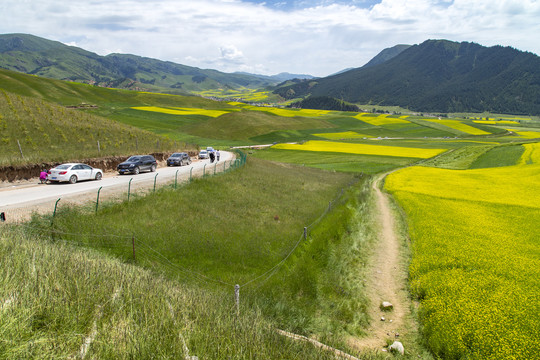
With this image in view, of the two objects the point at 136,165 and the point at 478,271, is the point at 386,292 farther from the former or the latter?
the point at 136,165

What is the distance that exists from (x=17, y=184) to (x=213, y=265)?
744 inches

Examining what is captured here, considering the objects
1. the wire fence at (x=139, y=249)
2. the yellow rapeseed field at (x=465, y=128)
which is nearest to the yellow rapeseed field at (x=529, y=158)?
the wire fence at (x=139, y=249)

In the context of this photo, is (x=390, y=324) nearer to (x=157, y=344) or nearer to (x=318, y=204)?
(x=157, y=344)

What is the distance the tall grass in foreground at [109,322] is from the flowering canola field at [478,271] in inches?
203

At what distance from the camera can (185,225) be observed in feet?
53.5

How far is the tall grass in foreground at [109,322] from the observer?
3920mm

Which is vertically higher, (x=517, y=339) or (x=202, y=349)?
(x=202, y=349)

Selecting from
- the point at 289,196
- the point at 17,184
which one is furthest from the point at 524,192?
the point at 17,184

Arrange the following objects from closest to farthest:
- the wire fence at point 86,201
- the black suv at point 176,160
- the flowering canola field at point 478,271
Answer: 1. the flowering canola field at point 478,271
2. the wire fence at point 86,201
3. the black suv at point 176,160

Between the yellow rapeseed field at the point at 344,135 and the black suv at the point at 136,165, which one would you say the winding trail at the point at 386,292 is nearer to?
the black suv at the point at 136,165

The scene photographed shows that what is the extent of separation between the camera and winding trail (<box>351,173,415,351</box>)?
30.7 ft

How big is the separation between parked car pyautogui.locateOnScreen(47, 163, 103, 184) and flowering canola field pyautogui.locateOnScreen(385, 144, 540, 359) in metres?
24.4

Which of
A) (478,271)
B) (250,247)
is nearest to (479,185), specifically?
(478,271)

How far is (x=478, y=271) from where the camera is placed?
436 inches
